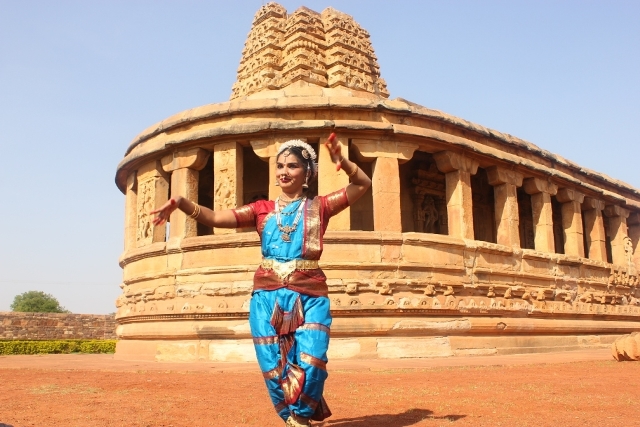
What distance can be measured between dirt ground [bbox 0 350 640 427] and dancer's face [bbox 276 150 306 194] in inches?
68.4

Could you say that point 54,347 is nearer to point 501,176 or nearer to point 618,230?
point 501,176

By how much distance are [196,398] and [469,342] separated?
6.65 meters

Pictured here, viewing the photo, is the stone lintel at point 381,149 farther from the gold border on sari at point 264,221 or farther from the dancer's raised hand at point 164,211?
the dancer's raised hand at point 164,211

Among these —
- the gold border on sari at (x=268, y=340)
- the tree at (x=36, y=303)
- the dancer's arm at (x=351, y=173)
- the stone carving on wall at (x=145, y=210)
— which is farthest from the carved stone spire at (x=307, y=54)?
the tree at (x=36, y=303)

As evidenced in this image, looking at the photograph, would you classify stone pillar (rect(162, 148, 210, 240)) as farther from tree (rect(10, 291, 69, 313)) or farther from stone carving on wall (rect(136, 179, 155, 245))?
tree (rect(10, 291, 69, 313))

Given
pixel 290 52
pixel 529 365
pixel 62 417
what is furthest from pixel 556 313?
pixel 62 417

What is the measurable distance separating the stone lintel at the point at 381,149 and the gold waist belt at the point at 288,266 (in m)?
7.18

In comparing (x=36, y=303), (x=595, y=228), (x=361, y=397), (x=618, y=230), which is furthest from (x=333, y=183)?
(x=36, y=303)

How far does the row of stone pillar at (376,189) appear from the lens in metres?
10.9

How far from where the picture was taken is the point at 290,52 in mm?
14828

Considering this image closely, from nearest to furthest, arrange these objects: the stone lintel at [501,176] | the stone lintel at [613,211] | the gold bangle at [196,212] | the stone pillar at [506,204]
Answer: the gold bangle at [196,212] → the stone pillar at [506,204] → the stone lintel at [501,176] → the stone lintel at [613,211]

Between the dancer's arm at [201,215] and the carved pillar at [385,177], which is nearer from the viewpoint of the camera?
the dancer's arm at [201,215]

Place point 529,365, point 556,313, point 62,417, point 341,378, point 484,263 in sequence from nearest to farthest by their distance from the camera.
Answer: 1. point 62,417
2. point 341,378
3. point 529,365
4. point 484,263
5. point 556,313

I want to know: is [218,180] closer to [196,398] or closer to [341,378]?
[341,378]
